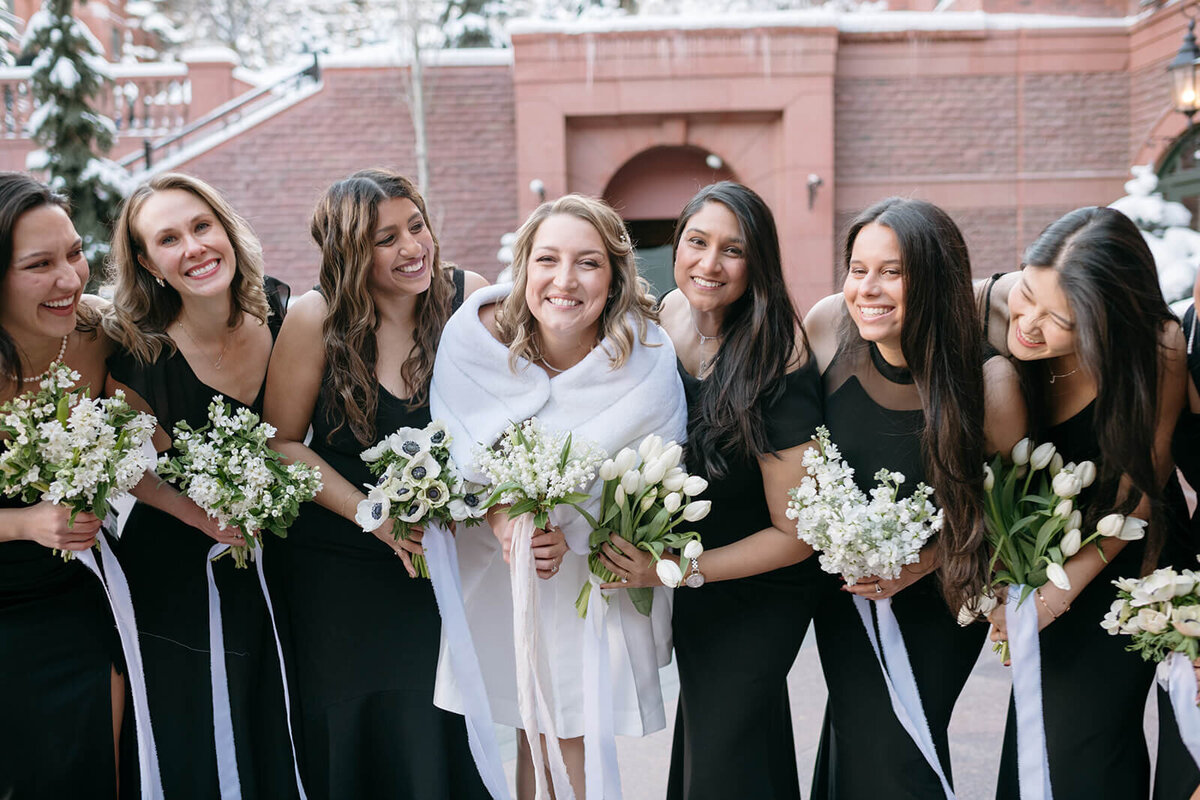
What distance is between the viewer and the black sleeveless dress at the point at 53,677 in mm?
3125

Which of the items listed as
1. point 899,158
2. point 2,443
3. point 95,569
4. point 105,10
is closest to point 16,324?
point 2,443

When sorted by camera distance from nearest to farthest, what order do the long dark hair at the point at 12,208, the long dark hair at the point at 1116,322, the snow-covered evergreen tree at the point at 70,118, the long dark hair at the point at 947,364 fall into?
the long dark hair at the point at 1116,322 < the long dark hair at the point at 947,364 < the long dark hair at the point at 12,208 < the snow-covered evergreen tree at the point at 70,118

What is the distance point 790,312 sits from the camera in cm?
321

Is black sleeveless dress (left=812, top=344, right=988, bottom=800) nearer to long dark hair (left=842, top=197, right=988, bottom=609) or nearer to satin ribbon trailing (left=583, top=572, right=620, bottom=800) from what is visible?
long dark hair (left=842, top=197, right=988, bottom=609)

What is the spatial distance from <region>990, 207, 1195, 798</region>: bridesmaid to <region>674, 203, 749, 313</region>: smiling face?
2.81 feet

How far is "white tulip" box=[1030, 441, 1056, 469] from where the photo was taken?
296cm

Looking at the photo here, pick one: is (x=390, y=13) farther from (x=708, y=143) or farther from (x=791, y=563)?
(x=791, y=563)

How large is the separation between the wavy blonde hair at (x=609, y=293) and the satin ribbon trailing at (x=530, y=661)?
595mm

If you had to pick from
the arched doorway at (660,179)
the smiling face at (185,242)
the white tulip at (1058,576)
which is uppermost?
the arched doorway at (660,179)

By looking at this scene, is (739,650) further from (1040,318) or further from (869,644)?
(1040,318)

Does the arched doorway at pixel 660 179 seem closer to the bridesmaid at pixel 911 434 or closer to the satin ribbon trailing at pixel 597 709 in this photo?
the bridesmaid at pixel 911 434

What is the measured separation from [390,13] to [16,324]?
22796 mm

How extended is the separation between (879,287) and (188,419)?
7.83ft

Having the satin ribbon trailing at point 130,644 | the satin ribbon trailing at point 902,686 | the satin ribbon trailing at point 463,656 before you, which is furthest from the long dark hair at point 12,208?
the satin ribbon trailing at point 902,686
